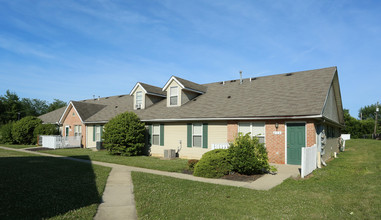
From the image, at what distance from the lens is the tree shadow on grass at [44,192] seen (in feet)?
18.7

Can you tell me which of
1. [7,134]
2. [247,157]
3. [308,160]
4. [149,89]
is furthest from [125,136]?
[7,134]

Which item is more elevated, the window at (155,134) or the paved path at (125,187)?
the window at (155,134)

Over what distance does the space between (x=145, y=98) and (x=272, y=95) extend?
11.3 m

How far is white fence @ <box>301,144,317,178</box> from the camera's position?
10.2m

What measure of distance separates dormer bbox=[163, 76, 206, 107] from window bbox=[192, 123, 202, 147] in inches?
136

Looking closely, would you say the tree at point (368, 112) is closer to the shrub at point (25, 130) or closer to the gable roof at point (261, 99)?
the gable roof at point (261, 99)

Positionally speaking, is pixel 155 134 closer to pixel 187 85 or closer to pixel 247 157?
pixel 187 85

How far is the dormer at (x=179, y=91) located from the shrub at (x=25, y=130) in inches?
729

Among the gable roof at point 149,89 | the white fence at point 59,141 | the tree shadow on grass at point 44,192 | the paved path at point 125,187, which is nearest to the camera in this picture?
the tree shadow on grass at point 44,192

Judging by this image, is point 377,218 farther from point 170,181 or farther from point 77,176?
point 77,176

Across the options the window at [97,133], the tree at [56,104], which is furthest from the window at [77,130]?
the tree at [56,104]

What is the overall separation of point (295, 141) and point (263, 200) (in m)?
7.50

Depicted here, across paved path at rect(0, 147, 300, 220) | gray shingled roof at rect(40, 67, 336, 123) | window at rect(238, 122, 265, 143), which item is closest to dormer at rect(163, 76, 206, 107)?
gray shingled roof at rect(40, 67, 336, 123)

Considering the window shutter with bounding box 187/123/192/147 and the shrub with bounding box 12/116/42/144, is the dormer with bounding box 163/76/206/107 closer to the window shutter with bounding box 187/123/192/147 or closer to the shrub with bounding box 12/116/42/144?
the window shutter with bounding box 187/123/192/147
